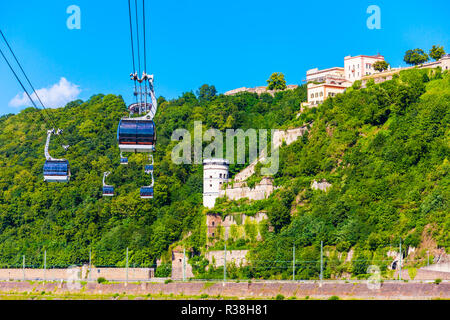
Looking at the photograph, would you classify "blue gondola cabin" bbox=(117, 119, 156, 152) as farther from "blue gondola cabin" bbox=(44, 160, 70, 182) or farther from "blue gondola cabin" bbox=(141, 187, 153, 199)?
"blue gondola cabin" bbox=(141, 187, 153, 199)

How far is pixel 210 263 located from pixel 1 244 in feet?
97.3

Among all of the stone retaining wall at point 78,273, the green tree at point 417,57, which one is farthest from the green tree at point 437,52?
the stone retaining wall at point 78,273

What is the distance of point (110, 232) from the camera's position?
106 m

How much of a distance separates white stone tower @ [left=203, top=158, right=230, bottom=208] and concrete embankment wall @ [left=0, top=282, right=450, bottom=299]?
19.1 metres

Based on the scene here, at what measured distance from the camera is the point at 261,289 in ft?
259

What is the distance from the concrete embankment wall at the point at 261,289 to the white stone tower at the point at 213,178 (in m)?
19.1

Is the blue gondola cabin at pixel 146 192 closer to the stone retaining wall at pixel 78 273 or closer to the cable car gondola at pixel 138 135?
the cable car gondola at pixel 138 135

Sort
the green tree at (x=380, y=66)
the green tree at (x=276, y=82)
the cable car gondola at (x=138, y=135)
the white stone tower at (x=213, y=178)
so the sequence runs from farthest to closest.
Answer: the green tree at (x=276, y=82), the green tree at (x=380, y=66), the white stone tower at (x=213, y=178), the cable car gondola at (x=138, y=135)

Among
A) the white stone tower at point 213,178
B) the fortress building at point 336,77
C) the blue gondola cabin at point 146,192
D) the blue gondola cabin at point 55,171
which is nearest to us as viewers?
the blue gondola cabin at point 55,171

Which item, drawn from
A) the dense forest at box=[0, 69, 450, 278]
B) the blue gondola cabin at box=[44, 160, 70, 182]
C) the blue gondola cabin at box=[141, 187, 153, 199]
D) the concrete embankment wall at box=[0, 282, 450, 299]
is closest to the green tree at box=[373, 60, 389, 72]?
the dense forest at box=[0, 69, 450, 278]

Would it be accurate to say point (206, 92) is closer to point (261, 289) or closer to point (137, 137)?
point (261, 289)

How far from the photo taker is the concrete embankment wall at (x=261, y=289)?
6769 centimetres

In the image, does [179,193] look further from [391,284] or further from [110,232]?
[391,284]
